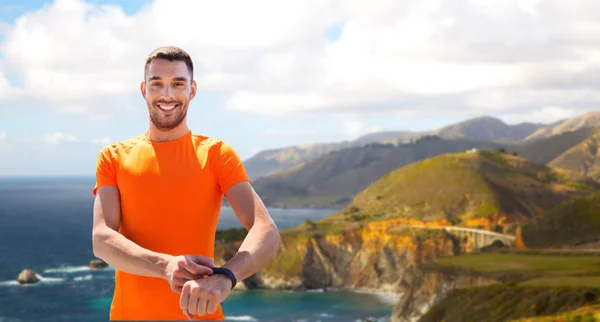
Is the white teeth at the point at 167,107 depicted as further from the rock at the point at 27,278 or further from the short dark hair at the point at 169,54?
the rock at the point at 27,278

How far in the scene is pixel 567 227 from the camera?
325 feet

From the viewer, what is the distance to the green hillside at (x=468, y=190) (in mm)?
151000

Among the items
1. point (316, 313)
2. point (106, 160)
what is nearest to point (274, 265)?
point (316, 313)

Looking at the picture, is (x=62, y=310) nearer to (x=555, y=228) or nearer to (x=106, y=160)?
(x=555, y=228)

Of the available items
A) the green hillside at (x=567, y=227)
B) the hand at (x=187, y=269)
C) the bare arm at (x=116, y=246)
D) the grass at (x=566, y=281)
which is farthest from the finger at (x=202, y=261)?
the green hillside at (x=567, y=227)

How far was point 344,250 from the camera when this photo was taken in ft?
433

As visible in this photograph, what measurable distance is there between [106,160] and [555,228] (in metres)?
103

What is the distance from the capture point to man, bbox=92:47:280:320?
6059 mm

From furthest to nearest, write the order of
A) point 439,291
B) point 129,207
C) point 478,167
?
point 478,167 → point 439,291 → point 129,207

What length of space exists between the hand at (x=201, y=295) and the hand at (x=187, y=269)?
0.21 feet

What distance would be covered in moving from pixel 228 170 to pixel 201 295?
1.47 meters

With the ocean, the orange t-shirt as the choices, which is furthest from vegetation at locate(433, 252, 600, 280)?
the orange t-shirt

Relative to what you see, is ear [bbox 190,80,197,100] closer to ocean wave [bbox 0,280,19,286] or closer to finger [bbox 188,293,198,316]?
finger [bbox 188,293,198,316]

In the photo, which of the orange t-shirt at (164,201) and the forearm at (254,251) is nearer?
the forearm at (254,251)
